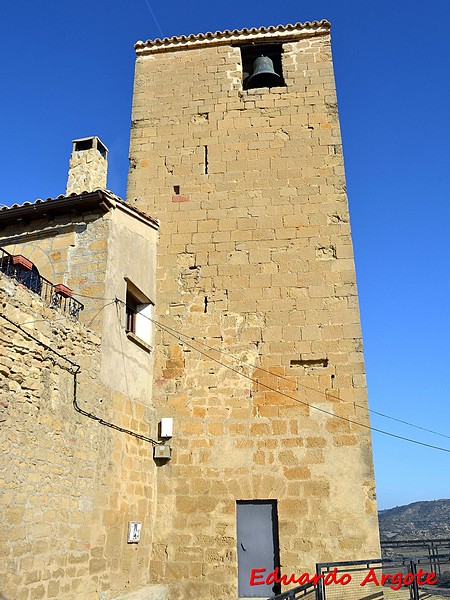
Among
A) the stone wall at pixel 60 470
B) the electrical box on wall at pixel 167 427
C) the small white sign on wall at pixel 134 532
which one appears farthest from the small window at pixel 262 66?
the small white sign on wall at pixel 134 532

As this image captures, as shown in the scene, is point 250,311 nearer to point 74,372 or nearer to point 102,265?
point 102,265

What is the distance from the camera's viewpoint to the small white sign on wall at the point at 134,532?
7.05 meters

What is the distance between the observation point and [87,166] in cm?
931

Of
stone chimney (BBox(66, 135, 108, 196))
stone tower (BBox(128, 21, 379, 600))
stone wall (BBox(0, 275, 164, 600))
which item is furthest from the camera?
stone chimney (BBox(66, 135, 108, 196))

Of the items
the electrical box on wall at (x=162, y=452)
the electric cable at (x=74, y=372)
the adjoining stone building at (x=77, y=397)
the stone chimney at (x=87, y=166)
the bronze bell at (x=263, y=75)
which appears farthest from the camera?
the bronze bell at (x=263, y=75)

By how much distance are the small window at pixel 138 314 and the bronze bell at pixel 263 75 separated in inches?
184

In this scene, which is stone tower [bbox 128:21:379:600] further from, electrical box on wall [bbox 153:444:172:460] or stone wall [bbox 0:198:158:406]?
stone wall [bbox 0:198:158:406]

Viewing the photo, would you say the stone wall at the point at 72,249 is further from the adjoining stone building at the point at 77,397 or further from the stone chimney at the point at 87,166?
the stone chimney at the point at 87,166

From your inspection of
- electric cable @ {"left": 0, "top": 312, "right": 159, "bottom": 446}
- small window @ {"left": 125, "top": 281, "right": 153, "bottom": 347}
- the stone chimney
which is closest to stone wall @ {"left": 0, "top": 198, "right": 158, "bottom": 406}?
small window @ {"left": 125, "top": 281, "right": 153, "bottom": 347}

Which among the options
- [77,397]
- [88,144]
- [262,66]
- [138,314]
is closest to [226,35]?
[262,66]

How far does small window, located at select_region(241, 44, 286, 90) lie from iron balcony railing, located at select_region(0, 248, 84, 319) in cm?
Result: 565

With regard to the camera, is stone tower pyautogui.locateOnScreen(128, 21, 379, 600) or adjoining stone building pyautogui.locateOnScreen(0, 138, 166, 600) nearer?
adjoining stone building pyautogui.locateOnScreen(0, 138, 166, 600)

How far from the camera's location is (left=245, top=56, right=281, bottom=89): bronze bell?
33.2ft

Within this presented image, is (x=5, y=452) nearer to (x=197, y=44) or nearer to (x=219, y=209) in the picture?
(x=219, y=209)
